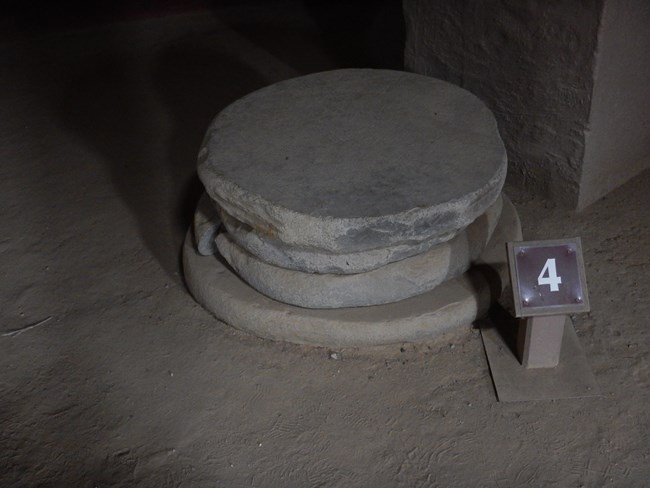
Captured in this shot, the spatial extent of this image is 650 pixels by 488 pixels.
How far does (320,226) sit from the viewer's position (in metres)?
2.76

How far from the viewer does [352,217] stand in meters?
2.76

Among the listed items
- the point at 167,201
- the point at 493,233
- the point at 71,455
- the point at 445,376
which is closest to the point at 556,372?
the point at 445,376

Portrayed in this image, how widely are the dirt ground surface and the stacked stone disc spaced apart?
0.49 feet

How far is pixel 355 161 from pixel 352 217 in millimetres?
349

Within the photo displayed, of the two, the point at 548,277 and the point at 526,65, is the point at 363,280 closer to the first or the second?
the point at 548,277

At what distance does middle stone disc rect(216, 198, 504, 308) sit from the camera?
303 cm

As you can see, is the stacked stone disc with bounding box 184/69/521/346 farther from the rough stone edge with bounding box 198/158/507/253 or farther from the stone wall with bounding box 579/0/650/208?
the stone wall with bounding box 579/0/650/208

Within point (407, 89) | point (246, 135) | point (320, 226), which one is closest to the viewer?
point (320, 226)

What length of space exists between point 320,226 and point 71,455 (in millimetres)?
1182

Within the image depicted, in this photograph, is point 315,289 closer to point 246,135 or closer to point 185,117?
point 246,135

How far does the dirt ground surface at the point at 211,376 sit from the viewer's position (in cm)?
269

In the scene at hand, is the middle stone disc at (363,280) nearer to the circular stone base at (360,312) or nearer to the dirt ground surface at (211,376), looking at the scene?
the circular stone base at (360,312)

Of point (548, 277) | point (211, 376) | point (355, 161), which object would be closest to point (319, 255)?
point (355, 161)

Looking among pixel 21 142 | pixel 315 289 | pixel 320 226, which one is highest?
pixel 320 226
